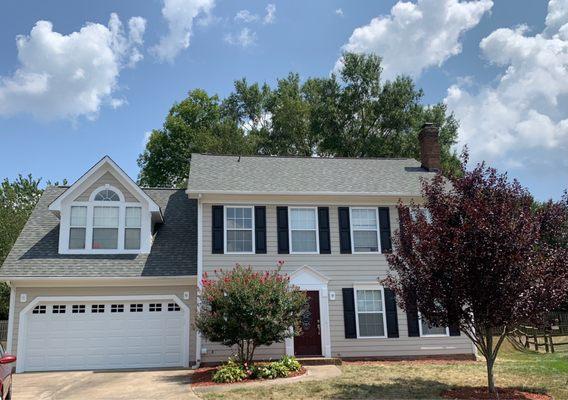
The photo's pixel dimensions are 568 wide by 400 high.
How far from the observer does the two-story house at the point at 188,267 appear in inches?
647

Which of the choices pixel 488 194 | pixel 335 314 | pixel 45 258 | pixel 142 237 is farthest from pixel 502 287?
pixel 45 258

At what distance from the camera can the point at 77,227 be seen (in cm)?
1741

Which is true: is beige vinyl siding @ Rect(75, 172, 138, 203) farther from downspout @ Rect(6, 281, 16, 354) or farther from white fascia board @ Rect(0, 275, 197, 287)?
downspout @ Rect(6, 281, 16, 354)

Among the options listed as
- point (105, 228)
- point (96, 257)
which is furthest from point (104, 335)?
point (105, 228)

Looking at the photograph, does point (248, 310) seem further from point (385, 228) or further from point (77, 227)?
point (77, 227)

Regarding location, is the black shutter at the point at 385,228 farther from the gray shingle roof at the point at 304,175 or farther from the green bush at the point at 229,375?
Answer: the green bush at the point at 229,375

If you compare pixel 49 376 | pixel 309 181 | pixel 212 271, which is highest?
pixel 309 181

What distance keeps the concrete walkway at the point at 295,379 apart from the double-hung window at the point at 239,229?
180 inches

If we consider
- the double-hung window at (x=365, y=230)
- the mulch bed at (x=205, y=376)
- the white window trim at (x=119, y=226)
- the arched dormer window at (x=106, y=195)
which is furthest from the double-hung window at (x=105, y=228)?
the double-hung window at (x=365, y=230)

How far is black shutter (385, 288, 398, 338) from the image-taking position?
1730 centimetres

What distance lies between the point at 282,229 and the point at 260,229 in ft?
2.54

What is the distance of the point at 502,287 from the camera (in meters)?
10.4

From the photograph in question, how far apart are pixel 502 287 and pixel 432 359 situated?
301 inches

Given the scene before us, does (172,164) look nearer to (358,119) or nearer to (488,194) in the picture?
(358,119)
